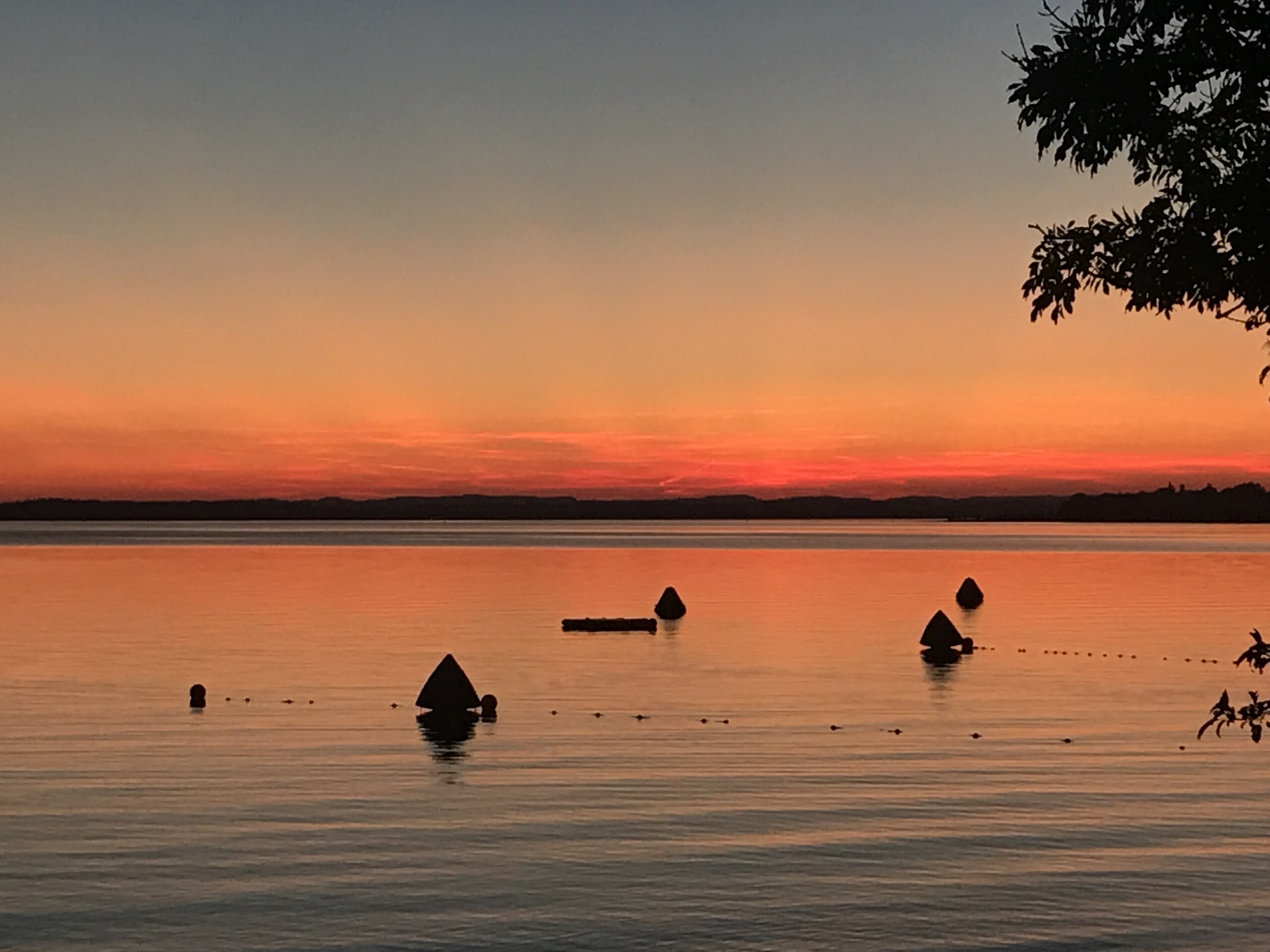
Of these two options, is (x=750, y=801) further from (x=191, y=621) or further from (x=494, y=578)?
(x=494, y=578)

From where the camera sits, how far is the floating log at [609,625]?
81125 mm

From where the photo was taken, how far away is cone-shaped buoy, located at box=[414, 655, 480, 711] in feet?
152

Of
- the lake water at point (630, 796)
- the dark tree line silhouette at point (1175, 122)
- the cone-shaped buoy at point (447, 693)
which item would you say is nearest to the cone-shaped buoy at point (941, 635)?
the lake water at point (630, 796)

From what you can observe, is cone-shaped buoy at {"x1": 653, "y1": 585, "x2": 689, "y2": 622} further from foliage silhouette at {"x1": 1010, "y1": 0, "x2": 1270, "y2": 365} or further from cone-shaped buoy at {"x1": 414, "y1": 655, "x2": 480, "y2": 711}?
foliage silhouette at {"x1": 1010, "y1": 0, "x2": 1270, "y2": 365}

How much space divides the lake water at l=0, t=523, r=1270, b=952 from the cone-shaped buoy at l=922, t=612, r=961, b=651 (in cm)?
197

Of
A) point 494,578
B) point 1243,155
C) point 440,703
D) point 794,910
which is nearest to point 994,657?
point 440,703

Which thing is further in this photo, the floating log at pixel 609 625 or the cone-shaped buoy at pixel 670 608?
the cone-shaped buoy at pixel 670 608

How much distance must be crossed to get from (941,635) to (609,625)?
19.6 meters

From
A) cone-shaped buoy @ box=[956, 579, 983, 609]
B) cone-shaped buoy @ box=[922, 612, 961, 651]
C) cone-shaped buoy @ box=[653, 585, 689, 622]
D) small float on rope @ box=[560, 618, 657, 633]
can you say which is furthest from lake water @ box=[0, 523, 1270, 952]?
cone-shaped buoy @ box=[956, 579, 983, 609]

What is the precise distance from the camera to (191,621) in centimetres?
8888

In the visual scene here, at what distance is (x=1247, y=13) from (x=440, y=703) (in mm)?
34059

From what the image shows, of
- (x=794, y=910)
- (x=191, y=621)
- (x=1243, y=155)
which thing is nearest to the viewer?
(x=1243, y=155)

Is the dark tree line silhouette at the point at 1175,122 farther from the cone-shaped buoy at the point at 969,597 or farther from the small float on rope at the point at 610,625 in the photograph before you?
the cone-shaped buoy at the point at 969,597

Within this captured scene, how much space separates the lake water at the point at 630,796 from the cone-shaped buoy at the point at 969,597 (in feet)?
74.7
